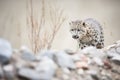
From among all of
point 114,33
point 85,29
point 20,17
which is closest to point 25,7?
point 20,17

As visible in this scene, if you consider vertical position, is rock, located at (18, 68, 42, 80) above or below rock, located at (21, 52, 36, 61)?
below

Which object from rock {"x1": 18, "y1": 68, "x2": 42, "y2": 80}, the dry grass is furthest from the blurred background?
rock {"x1": 18, "y1": 68, "x2": 42, "y2": 80}

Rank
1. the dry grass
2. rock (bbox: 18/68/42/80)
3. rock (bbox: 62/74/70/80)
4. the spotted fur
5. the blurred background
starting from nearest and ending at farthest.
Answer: rock (bbox: 18/68/42/80), rock (bbox: 62/74/70/80), the spotted fur, the dry grass, the blurred background

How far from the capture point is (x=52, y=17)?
3.46 meters

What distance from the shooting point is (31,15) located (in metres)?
3.31

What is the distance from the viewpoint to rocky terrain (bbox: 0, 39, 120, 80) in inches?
35.1

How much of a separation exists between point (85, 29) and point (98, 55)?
166 centimetres

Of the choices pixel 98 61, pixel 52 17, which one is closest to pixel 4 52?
pixel 98 61

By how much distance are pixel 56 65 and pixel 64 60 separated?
5 cm

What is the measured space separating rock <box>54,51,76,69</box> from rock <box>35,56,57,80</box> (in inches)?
1.6

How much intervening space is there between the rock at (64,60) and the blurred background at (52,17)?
6.29 feet

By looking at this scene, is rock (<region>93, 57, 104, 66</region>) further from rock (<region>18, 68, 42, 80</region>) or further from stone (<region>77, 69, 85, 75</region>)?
rock (<region>18, 68, 42, 80</region>)

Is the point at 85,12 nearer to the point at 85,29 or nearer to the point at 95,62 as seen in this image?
the point at 85,29

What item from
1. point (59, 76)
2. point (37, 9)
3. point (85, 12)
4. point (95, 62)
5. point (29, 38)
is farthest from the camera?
point (85, 12)
